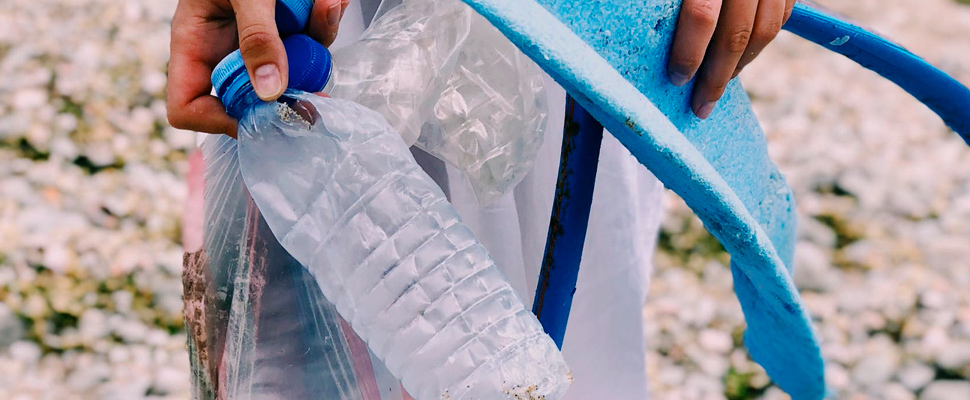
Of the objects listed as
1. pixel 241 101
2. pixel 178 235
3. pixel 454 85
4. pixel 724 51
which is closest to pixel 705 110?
pixel 724 51

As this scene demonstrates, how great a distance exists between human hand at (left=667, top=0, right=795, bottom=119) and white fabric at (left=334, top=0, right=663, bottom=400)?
244mm

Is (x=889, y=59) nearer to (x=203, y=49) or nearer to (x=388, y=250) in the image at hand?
(x=388, y=250)

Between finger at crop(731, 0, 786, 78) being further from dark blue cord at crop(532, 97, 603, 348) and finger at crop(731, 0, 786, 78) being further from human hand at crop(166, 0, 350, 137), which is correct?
human hand at crop(166, 0, 350, 137)

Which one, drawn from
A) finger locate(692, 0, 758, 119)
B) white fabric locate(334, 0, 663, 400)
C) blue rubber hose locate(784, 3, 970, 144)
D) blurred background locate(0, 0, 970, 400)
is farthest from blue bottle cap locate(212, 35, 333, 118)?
blurred background locate(0, 0, 970, 400)

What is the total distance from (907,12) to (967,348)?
1643 millimetres

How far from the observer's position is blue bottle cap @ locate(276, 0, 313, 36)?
64 centimetres

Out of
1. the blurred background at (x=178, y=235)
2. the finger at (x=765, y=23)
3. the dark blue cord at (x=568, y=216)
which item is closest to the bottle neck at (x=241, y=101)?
the dark blue cord at (x=568, y=216)

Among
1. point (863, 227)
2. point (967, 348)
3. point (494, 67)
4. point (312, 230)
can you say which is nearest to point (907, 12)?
point (863, 227)

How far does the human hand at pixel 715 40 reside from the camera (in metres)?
0.62

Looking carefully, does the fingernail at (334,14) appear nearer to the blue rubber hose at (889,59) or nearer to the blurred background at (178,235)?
the blue rubber hose at (889,59)

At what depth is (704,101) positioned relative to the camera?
652mm

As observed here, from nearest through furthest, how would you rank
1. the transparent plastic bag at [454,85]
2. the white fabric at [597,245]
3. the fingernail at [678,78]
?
the fingernail at [678,78] → the transparent plastic bag at [454,85] → the white fabric at [597,245]

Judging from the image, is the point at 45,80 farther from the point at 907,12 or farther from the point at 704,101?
the point at 907,12

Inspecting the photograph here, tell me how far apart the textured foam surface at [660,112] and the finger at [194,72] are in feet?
0.85
